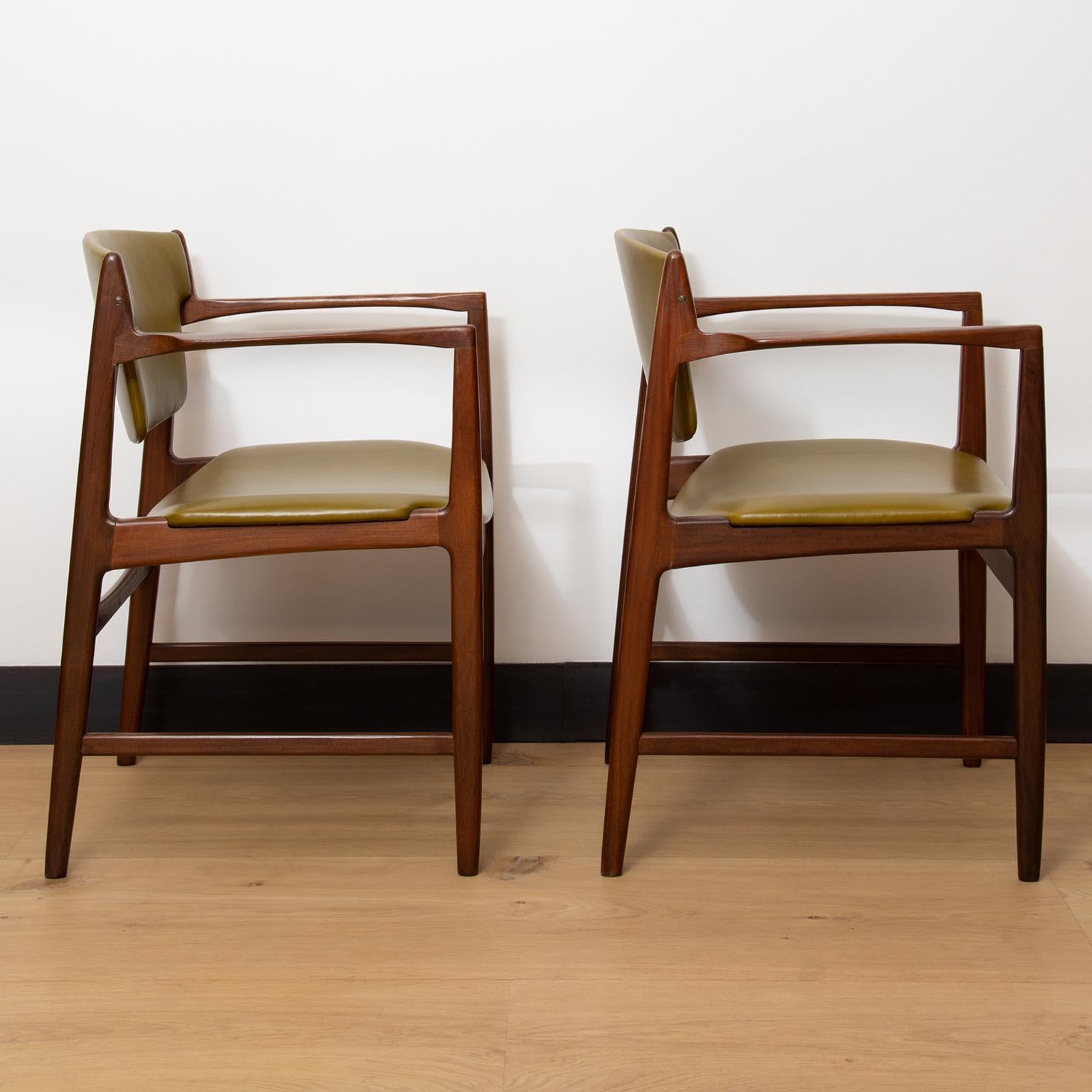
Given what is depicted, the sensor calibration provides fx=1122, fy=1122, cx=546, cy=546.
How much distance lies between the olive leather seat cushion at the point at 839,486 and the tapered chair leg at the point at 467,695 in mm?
259

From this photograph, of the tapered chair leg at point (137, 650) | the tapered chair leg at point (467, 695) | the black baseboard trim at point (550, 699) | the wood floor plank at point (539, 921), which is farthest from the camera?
the black baseboard trim at point (550, 699)

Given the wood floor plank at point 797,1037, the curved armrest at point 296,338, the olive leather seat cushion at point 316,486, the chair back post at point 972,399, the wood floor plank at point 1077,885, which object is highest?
the curved armrest at point 296,338

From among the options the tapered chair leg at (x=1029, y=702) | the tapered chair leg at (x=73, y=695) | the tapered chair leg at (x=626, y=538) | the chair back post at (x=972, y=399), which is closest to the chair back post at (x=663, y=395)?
the tapered chair leg at (x=626, y=538)

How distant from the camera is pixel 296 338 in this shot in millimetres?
1235

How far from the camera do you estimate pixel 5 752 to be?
5.87 feet

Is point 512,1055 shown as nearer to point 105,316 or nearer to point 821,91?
point 105,316

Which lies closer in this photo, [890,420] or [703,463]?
[703,463]

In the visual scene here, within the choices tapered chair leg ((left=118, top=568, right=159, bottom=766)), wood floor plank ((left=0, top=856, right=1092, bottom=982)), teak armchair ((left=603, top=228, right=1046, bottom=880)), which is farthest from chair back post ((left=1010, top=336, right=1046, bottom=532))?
tapered chair leg ((left=118, top=568, right=159, bottom=766))

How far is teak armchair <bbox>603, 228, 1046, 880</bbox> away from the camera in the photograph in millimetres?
1233

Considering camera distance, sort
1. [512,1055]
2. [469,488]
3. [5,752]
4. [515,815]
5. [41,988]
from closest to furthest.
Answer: [512,1055] < [41,988] < [469,488] < [515,815] < [5,752]

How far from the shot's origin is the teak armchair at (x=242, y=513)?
1255 mm

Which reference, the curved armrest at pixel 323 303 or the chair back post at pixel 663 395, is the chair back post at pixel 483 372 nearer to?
the curved armrest at pixel 323 303

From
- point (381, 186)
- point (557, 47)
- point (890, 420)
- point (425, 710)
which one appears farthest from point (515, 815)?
point (557, 47)

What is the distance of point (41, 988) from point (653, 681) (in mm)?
986
